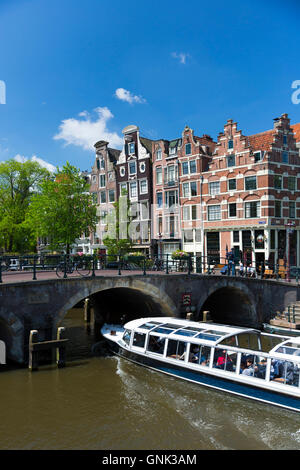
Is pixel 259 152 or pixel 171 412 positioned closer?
pixel 171 412

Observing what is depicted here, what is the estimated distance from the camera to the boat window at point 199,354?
1354 cm

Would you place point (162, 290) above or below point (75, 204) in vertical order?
below

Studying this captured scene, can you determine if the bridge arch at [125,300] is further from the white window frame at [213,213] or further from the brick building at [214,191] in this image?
the white window frame at [213,213]

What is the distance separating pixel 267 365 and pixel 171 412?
3.44m

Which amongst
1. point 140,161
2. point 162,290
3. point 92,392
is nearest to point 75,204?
point 140,161

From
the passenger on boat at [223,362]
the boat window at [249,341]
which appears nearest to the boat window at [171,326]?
the passenger on boat at [223,362]

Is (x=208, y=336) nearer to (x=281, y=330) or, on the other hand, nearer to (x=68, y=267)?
(x=68, y=267)

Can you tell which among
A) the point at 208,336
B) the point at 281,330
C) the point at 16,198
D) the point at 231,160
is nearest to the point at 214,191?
the point at 231,160

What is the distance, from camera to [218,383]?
1296 centimetres

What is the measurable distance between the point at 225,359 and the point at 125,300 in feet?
35.9

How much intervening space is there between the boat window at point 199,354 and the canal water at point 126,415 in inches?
36.1

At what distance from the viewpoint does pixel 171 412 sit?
11.4 metres
